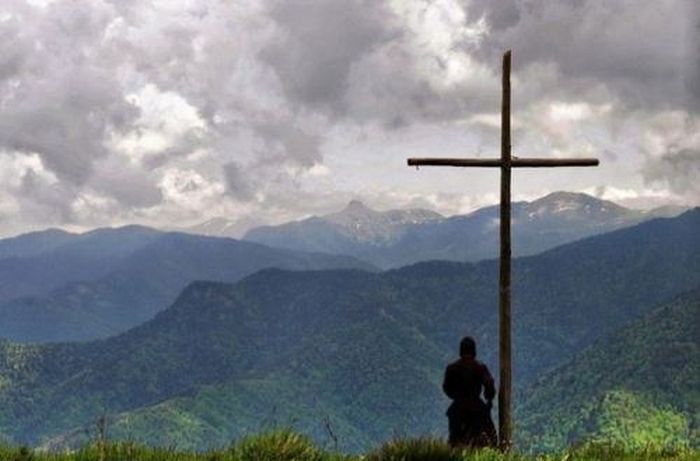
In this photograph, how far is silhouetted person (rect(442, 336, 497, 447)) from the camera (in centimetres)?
1520

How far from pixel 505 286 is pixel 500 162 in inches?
90.1

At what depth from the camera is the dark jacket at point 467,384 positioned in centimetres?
1527

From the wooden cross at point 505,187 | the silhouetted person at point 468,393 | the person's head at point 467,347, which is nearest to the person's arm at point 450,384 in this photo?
the silhouetted person at point 468,393

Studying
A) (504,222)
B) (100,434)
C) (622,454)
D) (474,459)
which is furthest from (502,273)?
(100,434)

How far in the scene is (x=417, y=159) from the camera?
1620 cm

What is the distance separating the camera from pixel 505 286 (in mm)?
15953

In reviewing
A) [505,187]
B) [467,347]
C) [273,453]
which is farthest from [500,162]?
[273,453]

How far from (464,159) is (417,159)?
875 mm

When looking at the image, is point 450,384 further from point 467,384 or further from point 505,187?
point 505,187

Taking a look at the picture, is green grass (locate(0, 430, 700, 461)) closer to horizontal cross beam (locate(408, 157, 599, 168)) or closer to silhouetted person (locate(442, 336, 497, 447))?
silhouetted person (locate(442, 336, 497, 447))

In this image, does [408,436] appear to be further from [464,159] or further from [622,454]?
[464,159]

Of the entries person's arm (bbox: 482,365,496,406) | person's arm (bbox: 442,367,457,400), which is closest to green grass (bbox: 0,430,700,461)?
person's arm (bbox: 482,365,496,406)

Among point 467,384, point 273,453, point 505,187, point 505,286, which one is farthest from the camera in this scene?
point 505,187

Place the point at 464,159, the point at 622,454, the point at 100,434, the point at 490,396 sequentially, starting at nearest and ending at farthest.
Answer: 1. the point at 100,434
2. the point at 622,454
3. the point at 490,396
4. the point at 464,159
